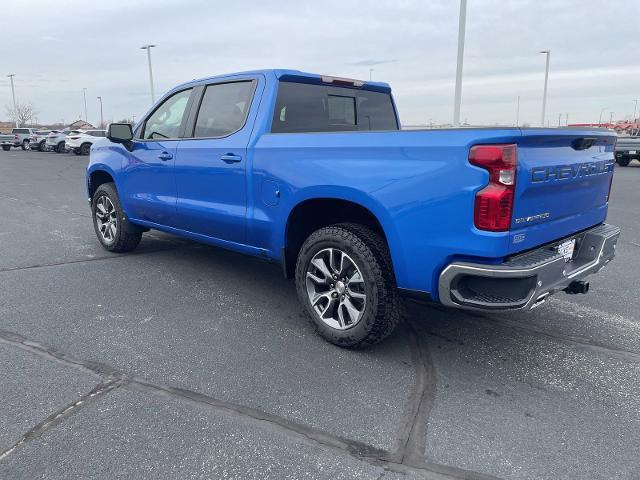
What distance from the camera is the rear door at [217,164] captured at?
13.8 ft

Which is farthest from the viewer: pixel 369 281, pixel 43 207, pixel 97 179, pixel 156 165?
pixel 43 207

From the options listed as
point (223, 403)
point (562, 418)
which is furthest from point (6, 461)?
point (562, 418)

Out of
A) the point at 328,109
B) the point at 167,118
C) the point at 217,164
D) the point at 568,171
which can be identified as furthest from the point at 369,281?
the point at 167,118

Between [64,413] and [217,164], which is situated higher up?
[217,164]

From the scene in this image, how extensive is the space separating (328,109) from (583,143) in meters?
2.13

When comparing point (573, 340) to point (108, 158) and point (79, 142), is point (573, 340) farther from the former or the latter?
point (79, 142)

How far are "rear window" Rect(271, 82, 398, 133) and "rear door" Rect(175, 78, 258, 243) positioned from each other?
0.92 feet

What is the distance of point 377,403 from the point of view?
9.73 feet

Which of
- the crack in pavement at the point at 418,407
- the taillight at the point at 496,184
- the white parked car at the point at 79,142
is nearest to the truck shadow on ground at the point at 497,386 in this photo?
the crack in pavement at the point at 418,407

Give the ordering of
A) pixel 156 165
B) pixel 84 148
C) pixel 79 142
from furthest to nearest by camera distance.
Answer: pixel 84 148
pixel 79 142
pixel 156 165

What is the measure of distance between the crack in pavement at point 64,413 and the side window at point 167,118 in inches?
105

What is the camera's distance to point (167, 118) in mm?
5191

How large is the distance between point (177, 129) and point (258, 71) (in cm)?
113

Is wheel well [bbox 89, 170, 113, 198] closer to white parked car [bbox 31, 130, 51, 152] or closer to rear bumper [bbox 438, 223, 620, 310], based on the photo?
rear bumper [bbox 438, 223, 620, 310]
